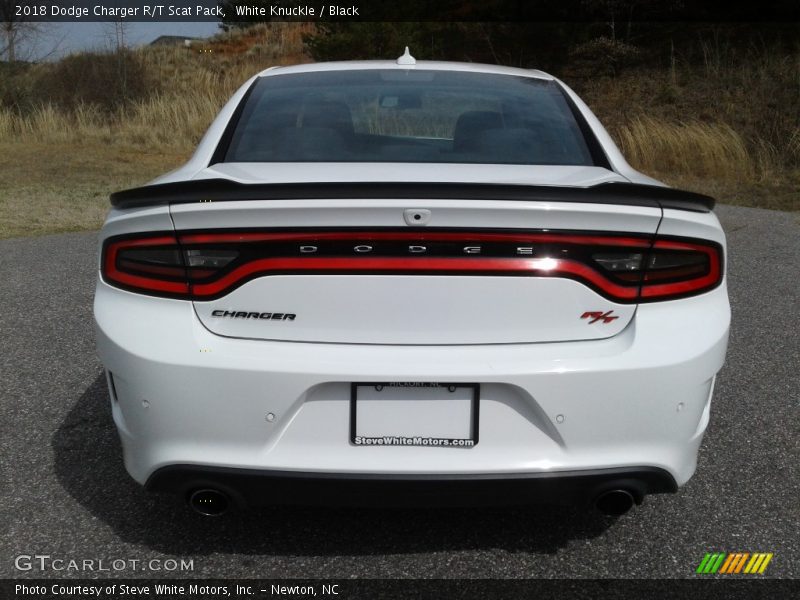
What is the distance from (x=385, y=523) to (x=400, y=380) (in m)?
0.84

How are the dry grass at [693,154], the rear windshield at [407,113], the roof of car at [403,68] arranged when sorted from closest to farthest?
the rear windshield at [407,113]
the roof of car at [403,68]
the dry grass at [693,154]

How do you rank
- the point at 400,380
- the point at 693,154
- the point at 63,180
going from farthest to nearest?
1. the point at 693,154
2. the point at 63,180
3. the point at 400,380

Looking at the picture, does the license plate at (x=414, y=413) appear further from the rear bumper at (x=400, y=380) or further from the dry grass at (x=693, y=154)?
the dry grass at (x=693, y=154)

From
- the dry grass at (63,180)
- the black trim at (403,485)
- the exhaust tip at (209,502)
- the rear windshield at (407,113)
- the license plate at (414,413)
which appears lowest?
the dry grass at (63,180)

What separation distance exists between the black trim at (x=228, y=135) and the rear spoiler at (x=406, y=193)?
1.79 feet

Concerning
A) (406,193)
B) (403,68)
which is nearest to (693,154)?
(403,68)

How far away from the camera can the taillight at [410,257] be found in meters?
1.99

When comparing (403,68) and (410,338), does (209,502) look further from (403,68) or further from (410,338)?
(403,68)

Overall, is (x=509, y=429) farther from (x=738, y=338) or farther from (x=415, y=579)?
(x=738, y=338)

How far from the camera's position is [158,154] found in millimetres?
16203

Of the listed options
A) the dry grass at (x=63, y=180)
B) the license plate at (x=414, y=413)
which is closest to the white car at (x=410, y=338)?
the license plate at (x=414, y=413)

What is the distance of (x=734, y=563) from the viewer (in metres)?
2.42

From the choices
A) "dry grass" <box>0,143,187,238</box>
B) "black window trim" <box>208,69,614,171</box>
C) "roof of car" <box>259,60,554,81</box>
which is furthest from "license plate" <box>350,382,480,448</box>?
"dry grass" <box>0,143,187,238</box>

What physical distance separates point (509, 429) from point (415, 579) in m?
0.60
